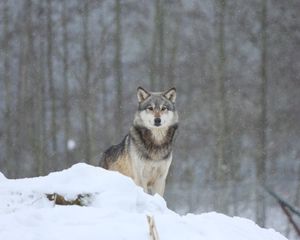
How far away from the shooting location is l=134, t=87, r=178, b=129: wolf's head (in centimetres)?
761

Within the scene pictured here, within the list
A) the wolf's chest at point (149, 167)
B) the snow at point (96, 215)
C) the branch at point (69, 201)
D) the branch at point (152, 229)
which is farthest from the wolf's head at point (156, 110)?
the branch at point (152, 229)

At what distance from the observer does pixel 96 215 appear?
3457 millimetres

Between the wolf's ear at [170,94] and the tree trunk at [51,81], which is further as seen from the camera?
the tree trunk at [51,81]

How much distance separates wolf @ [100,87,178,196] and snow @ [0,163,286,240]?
3.42 m

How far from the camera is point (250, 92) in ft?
41.4

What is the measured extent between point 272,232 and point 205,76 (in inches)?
331

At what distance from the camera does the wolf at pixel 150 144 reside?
7.57 metres

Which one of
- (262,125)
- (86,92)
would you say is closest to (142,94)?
(86,92)

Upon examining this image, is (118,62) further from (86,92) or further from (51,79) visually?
(51,79)

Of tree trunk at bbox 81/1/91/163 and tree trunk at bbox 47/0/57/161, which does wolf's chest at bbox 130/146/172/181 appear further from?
tree trunk at bbox 47/0/57/161

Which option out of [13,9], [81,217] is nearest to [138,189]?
[81,217]

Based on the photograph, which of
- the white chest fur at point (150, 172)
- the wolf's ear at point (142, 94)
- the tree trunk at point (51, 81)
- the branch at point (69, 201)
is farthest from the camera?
the tree trunk at point (51, 81)

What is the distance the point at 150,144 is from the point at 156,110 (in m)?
0.48

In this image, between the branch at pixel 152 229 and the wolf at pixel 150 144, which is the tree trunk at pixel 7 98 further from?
the branch at pixel 152 229
